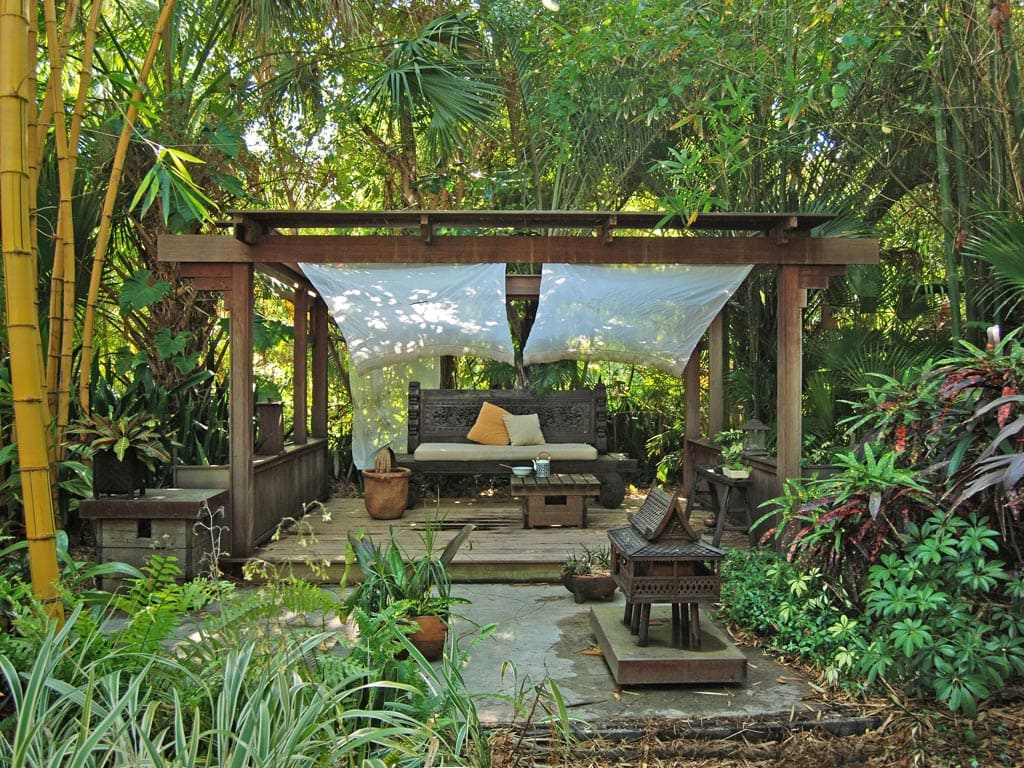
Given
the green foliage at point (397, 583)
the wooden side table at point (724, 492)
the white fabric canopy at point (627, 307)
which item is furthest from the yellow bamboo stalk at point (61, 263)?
the wooden side table at point (724, 492)

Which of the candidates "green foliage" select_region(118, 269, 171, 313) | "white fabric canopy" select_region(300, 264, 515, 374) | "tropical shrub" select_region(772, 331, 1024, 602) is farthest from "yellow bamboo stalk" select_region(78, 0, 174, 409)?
"tropical shrub" select_region(772, 331, 1024, 602)

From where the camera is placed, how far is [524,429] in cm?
750

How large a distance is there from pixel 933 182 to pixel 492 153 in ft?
16.1

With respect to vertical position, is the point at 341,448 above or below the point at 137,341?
below

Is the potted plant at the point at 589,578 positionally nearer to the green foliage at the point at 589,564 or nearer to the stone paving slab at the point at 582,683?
the green foliage at the point at 589,564

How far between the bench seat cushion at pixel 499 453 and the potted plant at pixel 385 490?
2.14 ft

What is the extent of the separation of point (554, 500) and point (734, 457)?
4.86 ft

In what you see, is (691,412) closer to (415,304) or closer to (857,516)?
(415,304)

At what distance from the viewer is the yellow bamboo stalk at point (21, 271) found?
7.31 feet

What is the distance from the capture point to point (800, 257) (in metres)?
5.03

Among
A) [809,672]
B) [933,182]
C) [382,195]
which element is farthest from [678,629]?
[382,195]

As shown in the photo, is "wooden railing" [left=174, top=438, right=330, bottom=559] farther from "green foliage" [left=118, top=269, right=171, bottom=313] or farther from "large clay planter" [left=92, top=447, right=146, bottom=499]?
"green foliage" [left=118, top=269, right=171, bottom=313]

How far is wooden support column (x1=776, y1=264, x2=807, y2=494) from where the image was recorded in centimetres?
498

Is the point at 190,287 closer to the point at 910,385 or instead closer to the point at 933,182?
the point at 910,385
